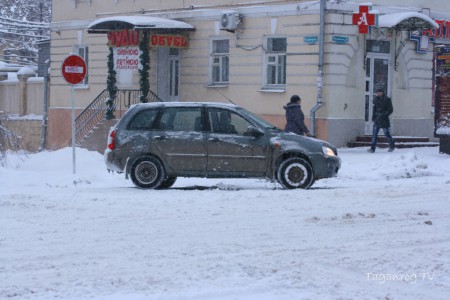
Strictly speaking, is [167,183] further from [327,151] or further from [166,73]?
[166,73]

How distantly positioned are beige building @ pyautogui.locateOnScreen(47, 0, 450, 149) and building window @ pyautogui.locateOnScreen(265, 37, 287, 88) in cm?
3

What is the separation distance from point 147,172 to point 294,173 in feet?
8.37

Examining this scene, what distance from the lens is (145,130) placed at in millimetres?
16469

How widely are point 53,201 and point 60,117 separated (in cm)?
2261

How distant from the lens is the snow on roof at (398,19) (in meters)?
26.2

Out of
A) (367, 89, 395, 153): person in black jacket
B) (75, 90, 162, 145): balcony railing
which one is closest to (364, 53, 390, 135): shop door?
(367, 89, 395, 153): person in black jacket

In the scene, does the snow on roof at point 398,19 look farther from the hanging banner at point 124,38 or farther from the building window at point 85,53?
the building window at point 85,53

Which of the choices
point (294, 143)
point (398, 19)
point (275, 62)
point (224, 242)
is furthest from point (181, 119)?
point (275, 62)

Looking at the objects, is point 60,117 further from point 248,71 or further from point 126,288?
point 126,288

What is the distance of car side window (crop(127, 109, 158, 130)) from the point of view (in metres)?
16.5

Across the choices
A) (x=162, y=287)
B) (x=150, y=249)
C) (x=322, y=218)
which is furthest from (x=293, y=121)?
(x=162, y=287)

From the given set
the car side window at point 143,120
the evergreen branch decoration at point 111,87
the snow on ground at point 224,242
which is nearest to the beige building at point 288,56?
the evergreen branch decoration at point 111,87

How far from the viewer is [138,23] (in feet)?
97.0

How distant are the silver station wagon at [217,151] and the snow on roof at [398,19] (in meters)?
10.8
